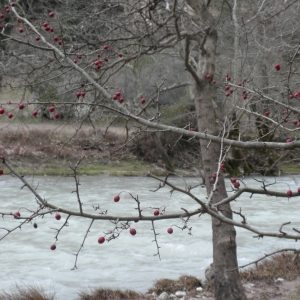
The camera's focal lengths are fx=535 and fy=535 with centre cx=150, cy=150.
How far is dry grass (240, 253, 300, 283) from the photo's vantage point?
673 centimetres

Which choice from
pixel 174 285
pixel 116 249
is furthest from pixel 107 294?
pixel 116 249

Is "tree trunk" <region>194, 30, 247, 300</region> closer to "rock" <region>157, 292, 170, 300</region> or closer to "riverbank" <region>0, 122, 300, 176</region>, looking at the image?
"rock" <region>157, 292, 170, 300</region>

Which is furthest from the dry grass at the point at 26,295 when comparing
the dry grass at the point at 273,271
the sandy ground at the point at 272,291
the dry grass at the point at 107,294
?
the dry grass at the point at 273,271

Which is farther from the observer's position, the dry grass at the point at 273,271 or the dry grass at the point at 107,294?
the dry grass at the point at 273,271

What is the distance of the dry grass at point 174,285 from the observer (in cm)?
643

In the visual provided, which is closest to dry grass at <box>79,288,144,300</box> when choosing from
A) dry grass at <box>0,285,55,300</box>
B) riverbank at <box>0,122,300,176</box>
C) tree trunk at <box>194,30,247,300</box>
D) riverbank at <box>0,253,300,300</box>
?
riverbank at <box>0,253,300,300</box>

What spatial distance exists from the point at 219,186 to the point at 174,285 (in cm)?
208

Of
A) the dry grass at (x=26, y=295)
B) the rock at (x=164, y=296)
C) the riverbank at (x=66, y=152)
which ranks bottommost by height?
the rock at (x=164, y=296)

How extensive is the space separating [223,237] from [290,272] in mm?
2400

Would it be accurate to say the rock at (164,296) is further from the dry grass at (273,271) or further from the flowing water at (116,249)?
the dry grass at (273,271)

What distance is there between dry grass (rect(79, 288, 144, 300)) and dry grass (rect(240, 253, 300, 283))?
1.46 m

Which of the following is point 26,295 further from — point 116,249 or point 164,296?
point 116,249

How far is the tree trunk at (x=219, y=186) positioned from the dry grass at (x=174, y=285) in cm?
137

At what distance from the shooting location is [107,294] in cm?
620
